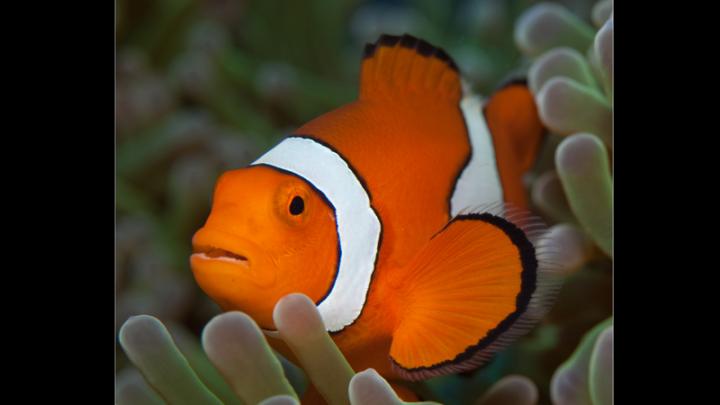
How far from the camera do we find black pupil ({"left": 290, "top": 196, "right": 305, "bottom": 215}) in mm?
745

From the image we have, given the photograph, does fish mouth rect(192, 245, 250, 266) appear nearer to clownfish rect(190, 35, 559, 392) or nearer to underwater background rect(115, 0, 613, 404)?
clownfish rect(190, 35, 559, 392)

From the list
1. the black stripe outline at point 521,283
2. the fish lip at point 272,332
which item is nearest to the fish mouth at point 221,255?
the fish lip at point 272,332

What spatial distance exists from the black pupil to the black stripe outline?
0.19 m

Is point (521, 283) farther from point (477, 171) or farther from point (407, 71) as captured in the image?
point (407, 71)

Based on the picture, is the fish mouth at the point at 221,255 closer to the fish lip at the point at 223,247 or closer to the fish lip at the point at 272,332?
the fish lip at the point at 223,247

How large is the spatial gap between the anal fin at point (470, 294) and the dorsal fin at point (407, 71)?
24cm

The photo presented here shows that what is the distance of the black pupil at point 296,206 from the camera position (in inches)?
29.3

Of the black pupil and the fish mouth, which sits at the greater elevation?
the black pupil

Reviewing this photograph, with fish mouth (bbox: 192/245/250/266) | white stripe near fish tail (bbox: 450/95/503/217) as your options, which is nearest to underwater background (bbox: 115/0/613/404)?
white stripe near fish tail (bbox: 450/95/503/217)

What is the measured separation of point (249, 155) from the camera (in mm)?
1509

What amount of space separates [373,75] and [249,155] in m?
0.61

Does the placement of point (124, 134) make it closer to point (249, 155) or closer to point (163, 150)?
point (163, 150)

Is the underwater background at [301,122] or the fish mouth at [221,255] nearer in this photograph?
the fish mouth at [221,255]

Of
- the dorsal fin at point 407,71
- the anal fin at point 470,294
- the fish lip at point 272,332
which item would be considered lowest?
Result: the fish lip at point 272,332
